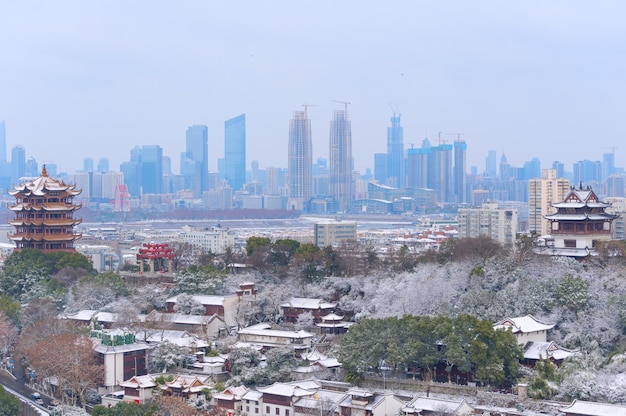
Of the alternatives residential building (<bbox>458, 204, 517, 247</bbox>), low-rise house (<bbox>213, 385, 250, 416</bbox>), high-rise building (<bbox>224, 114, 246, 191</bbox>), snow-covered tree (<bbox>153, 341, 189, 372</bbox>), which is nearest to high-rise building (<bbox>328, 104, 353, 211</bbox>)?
high-rise building (<bbox>224, 114, 246, 191</bbox>)

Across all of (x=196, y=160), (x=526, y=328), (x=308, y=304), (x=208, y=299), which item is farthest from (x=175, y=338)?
(x=196, y=160)

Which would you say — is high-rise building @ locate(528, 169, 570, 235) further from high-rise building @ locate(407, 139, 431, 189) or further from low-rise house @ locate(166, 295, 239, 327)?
high-rise building @ locate(407, 139, 431, 189)

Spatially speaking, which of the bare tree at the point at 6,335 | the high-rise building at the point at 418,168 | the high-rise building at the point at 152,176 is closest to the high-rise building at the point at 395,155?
the high-rise building at the point at 418,168

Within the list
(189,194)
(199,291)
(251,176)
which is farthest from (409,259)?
(251,176)

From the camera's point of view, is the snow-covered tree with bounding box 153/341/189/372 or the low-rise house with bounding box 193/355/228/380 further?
the snow-covered tree with bounding box 153/341/189/372

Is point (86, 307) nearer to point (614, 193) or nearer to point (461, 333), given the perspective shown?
point (461, 333)

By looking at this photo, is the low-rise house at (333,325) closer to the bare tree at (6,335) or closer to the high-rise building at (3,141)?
Result: the bare tree at (6,335)
